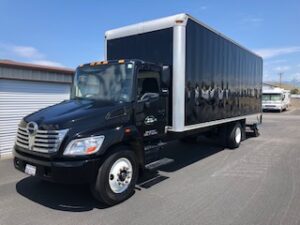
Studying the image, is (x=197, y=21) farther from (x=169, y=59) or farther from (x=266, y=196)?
(x=266, y=196)

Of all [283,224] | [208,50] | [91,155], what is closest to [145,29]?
[208,50]

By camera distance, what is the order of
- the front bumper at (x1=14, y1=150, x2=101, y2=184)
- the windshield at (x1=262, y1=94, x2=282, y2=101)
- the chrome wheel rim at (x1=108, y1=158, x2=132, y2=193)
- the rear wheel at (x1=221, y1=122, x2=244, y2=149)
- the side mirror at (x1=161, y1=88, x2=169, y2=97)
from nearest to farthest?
the front bumper at (x1=14, y1=150, x2=101, y2=184) < the chrome wheel rim at (x1=108, y1=158, x2=132, y2=193) < the side mirror at (x1=161, y1=88, x2=169, y2=97) < the rear wheel at (x1=221, y1=122, x2=244, y2=149) < the windshield at (x1=262, y1=94, x2=282, y2=101)

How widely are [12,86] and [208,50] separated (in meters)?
6.31

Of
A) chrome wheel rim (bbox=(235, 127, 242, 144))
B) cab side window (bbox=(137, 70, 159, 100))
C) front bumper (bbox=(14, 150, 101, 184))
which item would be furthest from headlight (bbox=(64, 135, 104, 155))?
chrome wheel rim (bbox=(235, 127, 242, 144))

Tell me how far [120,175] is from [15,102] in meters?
6.28

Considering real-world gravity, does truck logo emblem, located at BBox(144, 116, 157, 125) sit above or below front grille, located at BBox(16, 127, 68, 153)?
above

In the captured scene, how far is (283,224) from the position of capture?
4.45 metres

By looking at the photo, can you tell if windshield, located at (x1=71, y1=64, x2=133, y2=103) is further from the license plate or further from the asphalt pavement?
the asphalt pavement

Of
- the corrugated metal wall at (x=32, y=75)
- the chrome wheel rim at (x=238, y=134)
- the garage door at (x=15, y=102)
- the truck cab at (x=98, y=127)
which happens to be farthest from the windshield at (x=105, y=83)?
the chrome wheel rim at (x=238, y=134)

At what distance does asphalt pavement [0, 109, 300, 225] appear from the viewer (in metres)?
4.68

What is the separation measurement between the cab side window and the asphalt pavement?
6.12 ft

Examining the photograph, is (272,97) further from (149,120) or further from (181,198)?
(181,198)

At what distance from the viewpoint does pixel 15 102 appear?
32.8 ft

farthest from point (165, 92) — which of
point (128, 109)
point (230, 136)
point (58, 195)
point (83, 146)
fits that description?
point (230, 136)
